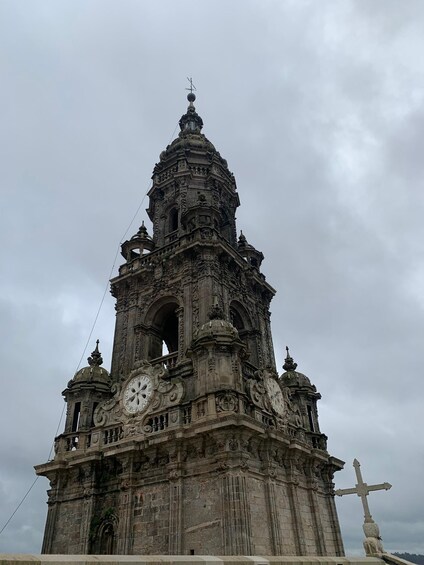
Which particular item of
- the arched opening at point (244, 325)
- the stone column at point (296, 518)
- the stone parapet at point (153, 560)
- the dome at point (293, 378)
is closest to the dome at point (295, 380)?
the dome at point (293, 378)

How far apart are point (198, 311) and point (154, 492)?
823 centimetres

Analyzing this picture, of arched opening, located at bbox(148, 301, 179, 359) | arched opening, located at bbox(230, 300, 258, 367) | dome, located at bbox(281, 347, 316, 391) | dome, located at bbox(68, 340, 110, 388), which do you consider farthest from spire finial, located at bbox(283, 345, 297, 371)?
dome, located at bbox(68, 340, 110, 388)

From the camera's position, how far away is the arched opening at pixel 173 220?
2949cm

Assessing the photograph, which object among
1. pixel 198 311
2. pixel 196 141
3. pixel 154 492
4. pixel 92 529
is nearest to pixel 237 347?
pixel 198 311

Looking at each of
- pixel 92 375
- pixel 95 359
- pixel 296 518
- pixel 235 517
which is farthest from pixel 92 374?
pixel 296 518

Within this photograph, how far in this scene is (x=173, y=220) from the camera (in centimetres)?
2995

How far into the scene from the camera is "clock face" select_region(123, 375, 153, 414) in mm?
20344

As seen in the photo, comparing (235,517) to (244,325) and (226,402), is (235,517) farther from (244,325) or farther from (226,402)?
(244,325)

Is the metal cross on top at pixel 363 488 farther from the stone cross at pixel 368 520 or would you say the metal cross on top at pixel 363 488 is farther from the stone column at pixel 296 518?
the stone column at pixel 296 518

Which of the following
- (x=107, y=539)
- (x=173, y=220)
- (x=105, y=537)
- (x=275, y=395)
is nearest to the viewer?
(x=107, y=539)

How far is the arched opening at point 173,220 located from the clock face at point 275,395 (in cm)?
1227

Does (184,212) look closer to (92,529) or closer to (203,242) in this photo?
(203,242)

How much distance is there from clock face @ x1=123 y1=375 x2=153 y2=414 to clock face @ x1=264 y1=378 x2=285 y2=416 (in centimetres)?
530

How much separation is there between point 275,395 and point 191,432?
570 cm
